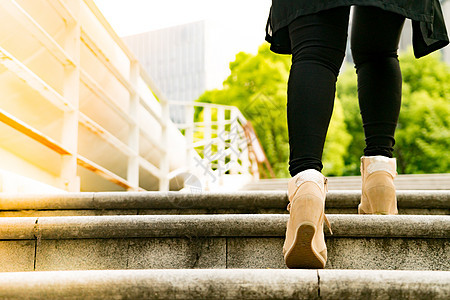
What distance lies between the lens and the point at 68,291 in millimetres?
1117

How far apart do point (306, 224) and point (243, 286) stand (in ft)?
0.81

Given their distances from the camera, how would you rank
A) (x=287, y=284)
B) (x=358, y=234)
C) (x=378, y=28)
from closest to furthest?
(x=287, y=284)
(x=358, y=234)
(x=378, y=28)

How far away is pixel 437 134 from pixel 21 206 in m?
19.1

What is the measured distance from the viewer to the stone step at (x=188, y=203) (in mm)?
2125

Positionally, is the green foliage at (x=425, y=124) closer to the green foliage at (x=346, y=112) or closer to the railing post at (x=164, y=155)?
the green foliage at (x=346, y=112)

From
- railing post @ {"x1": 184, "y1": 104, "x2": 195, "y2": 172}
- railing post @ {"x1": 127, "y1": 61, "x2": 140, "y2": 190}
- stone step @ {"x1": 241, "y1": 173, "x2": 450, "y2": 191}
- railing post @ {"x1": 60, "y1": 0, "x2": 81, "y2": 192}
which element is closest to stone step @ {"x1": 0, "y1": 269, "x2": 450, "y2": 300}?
railing post @ {"x1": 60, "y1": 0, "x2": 81, "y2": 192}

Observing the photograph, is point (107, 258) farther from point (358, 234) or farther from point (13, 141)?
point (13, 141)

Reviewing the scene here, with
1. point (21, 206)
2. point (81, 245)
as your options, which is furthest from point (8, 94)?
point (81, 245)

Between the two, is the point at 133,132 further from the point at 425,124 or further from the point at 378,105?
the point at 425,124

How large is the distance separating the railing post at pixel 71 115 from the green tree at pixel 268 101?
1413cm

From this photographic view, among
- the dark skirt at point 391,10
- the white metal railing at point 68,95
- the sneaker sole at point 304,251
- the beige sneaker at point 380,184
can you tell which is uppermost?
the white metal railing at point 68,95

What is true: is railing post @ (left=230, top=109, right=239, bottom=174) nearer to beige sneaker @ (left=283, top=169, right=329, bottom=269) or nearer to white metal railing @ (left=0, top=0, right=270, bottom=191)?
white metal railing @ (left=0, top=0, right=270, bottom=191)

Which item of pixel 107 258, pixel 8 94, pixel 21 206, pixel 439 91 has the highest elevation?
pixel 439 91

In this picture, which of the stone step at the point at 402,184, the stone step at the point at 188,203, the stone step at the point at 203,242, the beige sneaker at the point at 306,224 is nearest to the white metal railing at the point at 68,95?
the stone step at the point at 188,203
